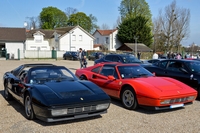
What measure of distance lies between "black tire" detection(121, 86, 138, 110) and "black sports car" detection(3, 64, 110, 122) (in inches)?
43.6

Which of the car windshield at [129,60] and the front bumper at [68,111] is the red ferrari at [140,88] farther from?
the car windshield at [129,60]

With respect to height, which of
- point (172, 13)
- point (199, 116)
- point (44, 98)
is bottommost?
point (199, 116)

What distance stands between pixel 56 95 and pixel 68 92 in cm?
30

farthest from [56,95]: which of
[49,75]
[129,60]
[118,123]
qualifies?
[129,60]

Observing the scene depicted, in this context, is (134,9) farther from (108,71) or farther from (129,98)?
(129,98)

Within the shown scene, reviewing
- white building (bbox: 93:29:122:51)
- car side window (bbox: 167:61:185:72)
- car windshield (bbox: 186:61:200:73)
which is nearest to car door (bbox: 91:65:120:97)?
car side window (bbox: 167:61:185:72)

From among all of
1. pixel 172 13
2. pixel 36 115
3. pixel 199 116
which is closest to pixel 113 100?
pixel 199 116

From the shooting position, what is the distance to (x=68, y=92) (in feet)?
16.5

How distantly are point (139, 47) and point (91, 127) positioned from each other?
49.5m

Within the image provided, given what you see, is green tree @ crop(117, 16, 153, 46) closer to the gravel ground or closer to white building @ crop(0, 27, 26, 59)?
white building @ crop(0, 27, 26, 59)

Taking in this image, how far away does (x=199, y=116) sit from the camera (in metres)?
5.82

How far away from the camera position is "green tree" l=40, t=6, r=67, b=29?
80312mm

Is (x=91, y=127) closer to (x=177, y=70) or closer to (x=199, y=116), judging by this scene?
(x=199, y=116)

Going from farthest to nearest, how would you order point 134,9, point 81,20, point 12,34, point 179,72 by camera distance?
point 81,20 → point 134,9 → point 12,34 → point 179,72
